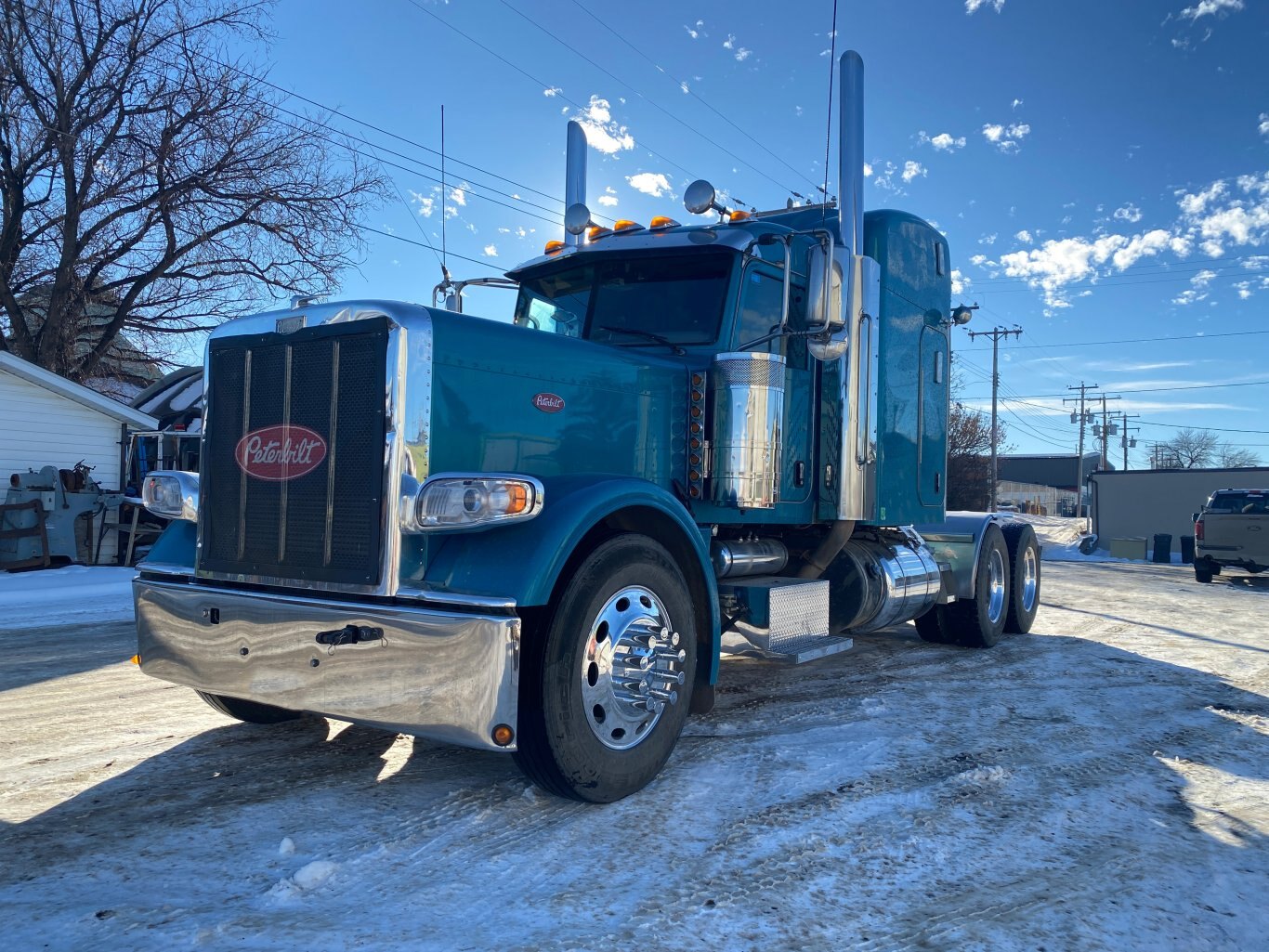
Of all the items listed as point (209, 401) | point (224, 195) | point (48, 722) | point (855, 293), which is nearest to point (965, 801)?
point (855, 293)

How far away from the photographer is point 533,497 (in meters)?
3.35

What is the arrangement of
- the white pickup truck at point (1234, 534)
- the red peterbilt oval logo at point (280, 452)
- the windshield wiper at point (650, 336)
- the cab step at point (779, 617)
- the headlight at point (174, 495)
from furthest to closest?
1. the white pickup truck at point (1234, 534)
2. the windshield wiper at point (650, 336)
3. the cab step at point (779, 617)
4. the headlight at point (174, 495)
5. the red peterbilt oval logo at point (280, 452)

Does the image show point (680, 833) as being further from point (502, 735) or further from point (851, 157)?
point (851, 157)

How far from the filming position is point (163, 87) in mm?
18469

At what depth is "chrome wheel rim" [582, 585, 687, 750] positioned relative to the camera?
11.8 feet

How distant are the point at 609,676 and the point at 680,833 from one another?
0.65m

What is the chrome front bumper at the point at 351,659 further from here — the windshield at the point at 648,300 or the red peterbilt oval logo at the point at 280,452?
the windshield at the point at 648,300

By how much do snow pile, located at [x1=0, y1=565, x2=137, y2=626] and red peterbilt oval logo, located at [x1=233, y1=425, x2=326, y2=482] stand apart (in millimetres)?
6540

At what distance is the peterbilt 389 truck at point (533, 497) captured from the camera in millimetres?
3314

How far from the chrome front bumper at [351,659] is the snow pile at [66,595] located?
21.1 feet

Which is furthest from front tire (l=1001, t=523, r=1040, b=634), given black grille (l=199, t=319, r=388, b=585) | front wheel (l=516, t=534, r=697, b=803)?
black grille (l=199, t=319, r=388, b=585)

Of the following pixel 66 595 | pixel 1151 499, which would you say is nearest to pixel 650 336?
pixel 66 595

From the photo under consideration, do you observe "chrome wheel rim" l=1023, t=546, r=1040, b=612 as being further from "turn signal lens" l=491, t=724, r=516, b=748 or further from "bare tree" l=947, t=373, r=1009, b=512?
"bare tree" l=947, t=373, r=1009, b=512

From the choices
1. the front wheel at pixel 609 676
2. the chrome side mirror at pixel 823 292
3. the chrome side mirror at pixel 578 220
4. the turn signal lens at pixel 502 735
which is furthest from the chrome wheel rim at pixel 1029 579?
the turn signal lens at pixel 502 735
